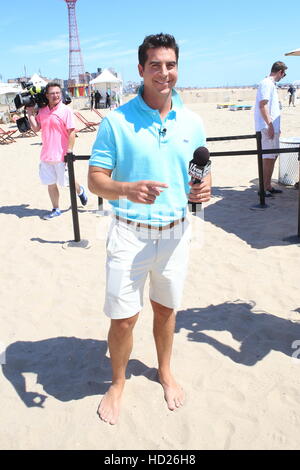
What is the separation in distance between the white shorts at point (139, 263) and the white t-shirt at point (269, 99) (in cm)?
480

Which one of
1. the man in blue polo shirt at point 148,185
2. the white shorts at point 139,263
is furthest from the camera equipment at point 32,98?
the white shorts at point 139,263

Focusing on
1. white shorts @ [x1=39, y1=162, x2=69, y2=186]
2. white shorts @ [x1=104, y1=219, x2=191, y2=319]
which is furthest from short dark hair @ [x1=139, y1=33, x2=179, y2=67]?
white shorts @ [x1=39, y1=162, x2=69, y2=186]

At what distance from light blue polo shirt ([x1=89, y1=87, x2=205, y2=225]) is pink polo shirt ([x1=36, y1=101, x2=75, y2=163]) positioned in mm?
3898

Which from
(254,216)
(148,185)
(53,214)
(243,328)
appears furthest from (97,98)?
(148,185)

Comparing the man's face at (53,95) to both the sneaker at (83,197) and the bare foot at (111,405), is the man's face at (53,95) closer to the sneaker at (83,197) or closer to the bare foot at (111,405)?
the sneaker at (83,197)

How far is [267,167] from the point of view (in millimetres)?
6617

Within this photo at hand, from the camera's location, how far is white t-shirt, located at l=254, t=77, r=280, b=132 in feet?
20.4

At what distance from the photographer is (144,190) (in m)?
1.74

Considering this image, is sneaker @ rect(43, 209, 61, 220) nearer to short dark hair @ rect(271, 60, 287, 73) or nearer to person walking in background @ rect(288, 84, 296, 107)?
short dark hair @ rect(271, 60, 287, 73)

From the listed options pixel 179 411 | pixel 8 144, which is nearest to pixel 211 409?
pixel 179 411

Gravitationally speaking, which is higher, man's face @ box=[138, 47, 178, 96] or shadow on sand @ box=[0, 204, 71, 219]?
Result: man's face @ box=[138, 47, 178, 96]

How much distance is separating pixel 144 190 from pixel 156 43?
726mm

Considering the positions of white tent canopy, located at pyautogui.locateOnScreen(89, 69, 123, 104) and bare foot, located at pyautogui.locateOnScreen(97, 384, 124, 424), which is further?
white tent canopy, located at pyautogui.locateOnScreen(89, 69, 123, 104)

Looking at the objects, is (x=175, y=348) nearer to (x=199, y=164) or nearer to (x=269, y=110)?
(x=199, y=164)
